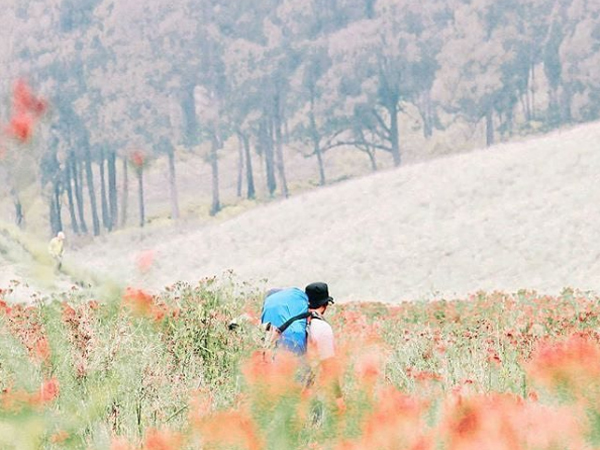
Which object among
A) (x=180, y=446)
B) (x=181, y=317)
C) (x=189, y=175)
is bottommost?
(x=189, y=175)

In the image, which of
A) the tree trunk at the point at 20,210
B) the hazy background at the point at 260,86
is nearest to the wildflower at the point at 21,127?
the tree trunk at the point at 20,210

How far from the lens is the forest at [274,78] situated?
61.1 m

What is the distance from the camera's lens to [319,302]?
722 centimetres

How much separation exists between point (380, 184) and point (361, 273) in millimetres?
9029

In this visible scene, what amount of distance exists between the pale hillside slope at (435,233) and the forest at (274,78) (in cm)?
2216

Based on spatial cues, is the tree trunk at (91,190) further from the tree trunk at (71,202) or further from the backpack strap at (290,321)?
the backpack strap at (290,321)

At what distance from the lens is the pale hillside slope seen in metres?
25.7

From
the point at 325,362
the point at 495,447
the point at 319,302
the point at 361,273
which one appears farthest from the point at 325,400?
the point at 361,273

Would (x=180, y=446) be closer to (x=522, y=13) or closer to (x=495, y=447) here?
(x=495, y=447)

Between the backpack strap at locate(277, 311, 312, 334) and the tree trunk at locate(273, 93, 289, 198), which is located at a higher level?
the backpack strap at locate(277, 311, 312, 334)

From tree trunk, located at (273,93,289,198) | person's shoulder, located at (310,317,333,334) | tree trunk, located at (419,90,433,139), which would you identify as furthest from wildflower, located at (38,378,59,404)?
tree trunk, located at (419,90,433,139)

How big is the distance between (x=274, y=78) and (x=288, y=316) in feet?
194

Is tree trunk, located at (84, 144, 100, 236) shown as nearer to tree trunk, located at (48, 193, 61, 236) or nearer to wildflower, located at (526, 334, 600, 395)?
tree trunk, located at (48, 193, 61, 236)

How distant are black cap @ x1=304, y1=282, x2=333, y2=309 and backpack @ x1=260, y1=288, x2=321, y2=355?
0.36m
